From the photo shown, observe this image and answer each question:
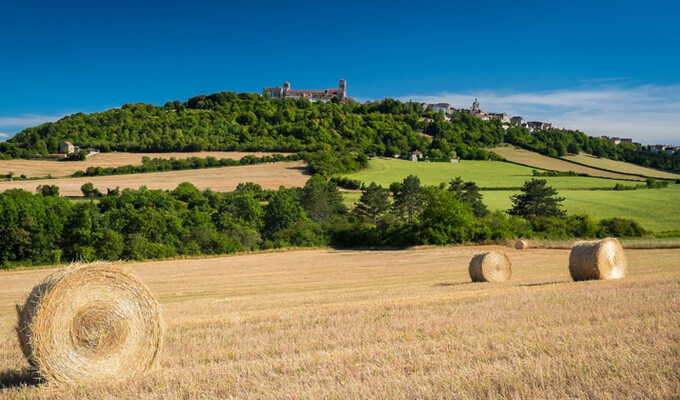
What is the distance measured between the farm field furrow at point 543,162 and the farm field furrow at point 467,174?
4.44 metres

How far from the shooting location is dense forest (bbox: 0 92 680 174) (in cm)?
8800

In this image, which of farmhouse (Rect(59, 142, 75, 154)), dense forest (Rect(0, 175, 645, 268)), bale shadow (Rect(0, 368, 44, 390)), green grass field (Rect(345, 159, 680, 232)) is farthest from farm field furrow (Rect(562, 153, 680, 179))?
farmhouse (Rect(59, 142, 75, 154))

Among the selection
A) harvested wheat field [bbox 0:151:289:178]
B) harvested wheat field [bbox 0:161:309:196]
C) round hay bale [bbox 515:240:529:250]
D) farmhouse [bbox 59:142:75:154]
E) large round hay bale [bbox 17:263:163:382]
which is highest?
farmhouse [bbox 59:142:75:154]

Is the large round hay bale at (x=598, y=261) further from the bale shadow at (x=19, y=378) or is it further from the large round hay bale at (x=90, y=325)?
the bale shadow at (x=19, y=378)

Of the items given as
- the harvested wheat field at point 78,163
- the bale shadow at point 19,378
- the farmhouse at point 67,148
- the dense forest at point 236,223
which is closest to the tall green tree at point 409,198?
the dense forest at point 236,223

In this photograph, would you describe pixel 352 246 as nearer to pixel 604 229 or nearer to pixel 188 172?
pixel 604 229

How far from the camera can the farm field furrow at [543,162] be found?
8594 cm

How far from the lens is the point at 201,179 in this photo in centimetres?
7619

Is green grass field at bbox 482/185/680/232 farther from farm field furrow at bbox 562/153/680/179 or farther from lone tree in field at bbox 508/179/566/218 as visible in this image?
farm field furrow at bbox 562/153/680/179

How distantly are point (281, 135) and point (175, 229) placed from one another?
2182 inches

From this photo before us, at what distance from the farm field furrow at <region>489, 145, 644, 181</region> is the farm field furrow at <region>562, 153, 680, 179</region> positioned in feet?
10.5

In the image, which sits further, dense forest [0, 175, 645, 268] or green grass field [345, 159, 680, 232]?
green grass field [345, 159, 680, 232]

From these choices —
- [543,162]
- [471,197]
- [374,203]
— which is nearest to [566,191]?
[471,197]

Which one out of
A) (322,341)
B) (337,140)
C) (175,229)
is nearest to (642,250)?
(322,341)
